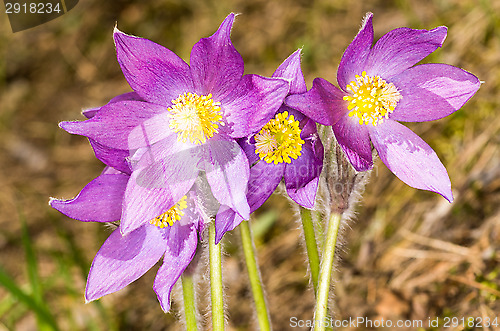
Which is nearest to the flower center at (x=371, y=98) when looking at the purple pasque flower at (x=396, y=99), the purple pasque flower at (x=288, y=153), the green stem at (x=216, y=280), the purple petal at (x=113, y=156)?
the purple pasque flower at (x=396, y=99)

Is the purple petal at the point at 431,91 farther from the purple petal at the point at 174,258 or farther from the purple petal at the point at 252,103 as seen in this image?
the purple petal at the point at 174,258

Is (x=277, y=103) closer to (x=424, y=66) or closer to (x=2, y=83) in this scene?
(x=424, y=66)

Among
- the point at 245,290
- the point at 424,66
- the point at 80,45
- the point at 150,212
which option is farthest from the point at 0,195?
the point at 424,66

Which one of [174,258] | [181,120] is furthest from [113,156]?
[174,258]

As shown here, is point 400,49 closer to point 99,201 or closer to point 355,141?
point 355,141

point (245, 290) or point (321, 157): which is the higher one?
point (321, 157)

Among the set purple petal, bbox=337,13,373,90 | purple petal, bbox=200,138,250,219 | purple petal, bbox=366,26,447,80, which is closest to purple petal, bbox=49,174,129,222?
purple petal, bbox=200,138,250,219
